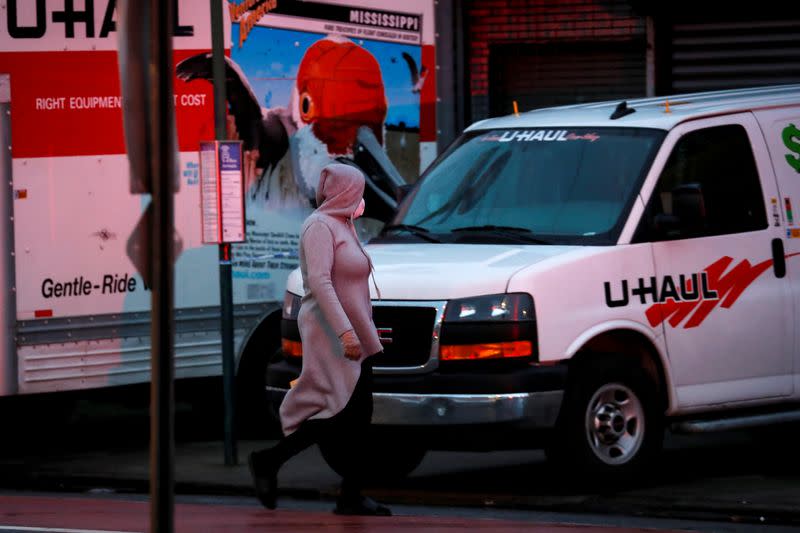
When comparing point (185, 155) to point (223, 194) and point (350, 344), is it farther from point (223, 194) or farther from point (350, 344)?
point (350, 344)

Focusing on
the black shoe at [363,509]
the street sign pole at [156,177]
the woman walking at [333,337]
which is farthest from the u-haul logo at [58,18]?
the street sign pole at [156,177]

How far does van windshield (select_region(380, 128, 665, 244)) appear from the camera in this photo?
10047mm

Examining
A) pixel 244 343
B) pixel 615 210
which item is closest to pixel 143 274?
pixel 615 210

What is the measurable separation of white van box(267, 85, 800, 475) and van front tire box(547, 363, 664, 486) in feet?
0.03

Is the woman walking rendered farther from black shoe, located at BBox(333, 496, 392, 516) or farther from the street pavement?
the street pavement

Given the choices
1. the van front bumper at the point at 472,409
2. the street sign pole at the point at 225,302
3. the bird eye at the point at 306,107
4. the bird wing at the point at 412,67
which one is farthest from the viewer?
the bird wing at the point at 412,67

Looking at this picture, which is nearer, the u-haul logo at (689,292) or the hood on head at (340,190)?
the hood on head at (340,190)

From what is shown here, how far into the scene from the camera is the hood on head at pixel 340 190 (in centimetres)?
871

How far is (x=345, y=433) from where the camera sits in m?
A: 8.72

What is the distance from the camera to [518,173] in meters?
10.5

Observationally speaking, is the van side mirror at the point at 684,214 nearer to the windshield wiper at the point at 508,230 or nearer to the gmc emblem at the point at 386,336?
the windshield wiper at the point at 508,230

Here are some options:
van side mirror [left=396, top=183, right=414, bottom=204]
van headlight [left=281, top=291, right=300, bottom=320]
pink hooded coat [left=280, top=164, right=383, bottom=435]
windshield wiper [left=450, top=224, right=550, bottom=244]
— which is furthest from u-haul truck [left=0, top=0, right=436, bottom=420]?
pink hooded coat [left=280, top=164, right=383, bottom=435]

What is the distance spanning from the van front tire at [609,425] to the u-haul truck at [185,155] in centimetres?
330

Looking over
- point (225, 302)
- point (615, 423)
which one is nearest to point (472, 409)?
point (615, 423)
